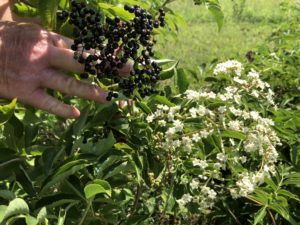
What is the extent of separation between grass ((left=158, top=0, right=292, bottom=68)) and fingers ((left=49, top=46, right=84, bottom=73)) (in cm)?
670

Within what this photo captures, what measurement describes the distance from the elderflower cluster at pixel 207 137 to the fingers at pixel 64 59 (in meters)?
0.31

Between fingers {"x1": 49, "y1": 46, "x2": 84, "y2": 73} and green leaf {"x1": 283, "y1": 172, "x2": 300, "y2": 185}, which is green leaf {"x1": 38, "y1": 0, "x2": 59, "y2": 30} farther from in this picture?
green leaf {"x1": 283, "y1": 172, "x2": 300, "y2": 185}

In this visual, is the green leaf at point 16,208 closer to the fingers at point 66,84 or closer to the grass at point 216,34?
the fingers at point 66,84

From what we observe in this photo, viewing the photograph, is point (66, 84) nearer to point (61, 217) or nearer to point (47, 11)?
point (47, 11)

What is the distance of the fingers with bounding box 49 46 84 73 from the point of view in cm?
160

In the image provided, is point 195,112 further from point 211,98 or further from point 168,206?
point 168,206

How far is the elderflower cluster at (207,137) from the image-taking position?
5.75 feet

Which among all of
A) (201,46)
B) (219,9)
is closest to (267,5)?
(201,46)

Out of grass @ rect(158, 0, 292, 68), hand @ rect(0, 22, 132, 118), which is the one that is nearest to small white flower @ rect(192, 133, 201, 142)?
hand @ rect(0, 22, 132, 118)

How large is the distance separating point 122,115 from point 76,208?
→ 369mm

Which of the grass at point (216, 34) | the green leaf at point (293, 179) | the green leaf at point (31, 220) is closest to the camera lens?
the green leaf at point (31, 220)

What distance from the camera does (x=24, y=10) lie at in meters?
1.67

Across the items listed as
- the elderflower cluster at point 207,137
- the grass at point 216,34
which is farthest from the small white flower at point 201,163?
the grass at point 216,34

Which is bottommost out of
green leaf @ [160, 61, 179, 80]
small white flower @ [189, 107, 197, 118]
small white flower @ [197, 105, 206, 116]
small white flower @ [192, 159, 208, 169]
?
small white flower @ [192, 159, 208, 169]
